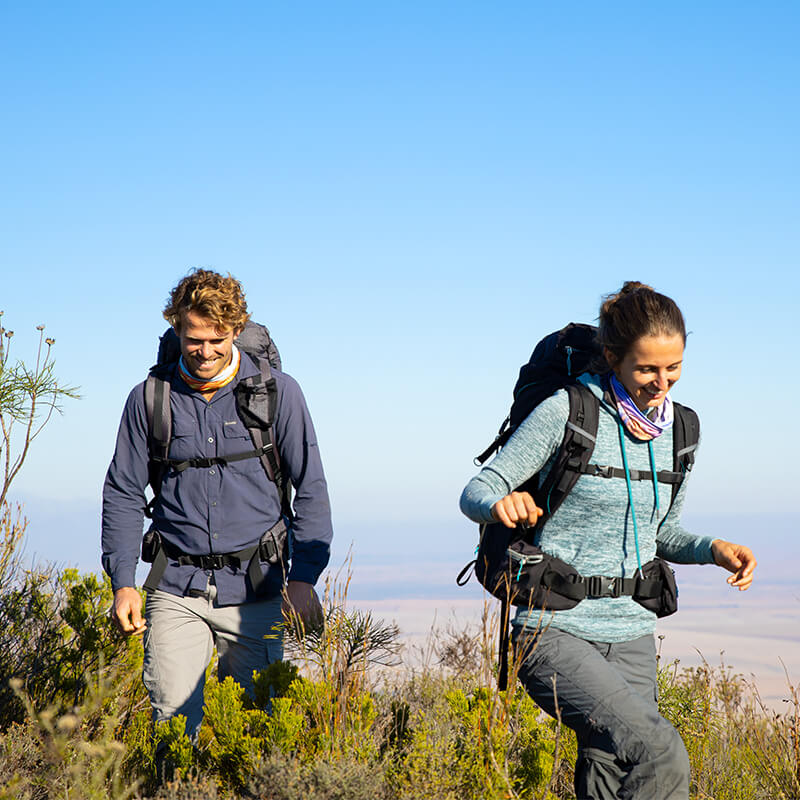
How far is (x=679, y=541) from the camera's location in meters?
3.84

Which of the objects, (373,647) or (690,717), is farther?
(690,717)

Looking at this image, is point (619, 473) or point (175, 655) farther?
point (175, 655)

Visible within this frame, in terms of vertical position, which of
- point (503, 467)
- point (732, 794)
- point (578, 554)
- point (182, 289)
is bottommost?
point (732, 794)

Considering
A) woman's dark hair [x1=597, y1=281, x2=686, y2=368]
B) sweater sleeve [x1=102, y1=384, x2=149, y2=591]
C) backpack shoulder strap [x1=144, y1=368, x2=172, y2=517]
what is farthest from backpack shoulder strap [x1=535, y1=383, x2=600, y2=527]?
sweater sleeve [x1=102, y1=384, x2=149, y2=591]

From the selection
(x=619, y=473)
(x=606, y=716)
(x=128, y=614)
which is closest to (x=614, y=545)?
(x=619, y=473)

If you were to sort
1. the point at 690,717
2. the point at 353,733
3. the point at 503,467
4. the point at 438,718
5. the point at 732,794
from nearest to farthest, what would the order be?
the point at 503,467, the point at 353,733, the point at 438,718, the point at 732,794, the point at 690,717

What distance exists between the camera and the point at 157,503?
15.1ft

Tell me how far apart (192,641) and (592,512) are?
2.00 m

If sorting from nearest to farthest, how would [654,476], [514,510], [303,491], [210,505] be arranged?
[514,510] → [654,476] → [210,505] → [303,491]

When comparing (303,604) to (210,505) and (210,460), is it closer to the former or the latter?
(210,505)

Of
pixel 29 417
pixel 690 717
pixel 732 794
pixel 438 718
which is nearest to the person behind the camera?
pixel 438 718

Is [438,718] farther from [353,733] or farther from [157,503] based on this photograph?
[157,503]

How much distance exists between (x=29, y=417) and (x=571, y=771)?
4306mm

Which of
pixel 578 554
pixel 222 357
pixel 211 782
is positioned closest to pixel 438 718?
pixel 211 782
